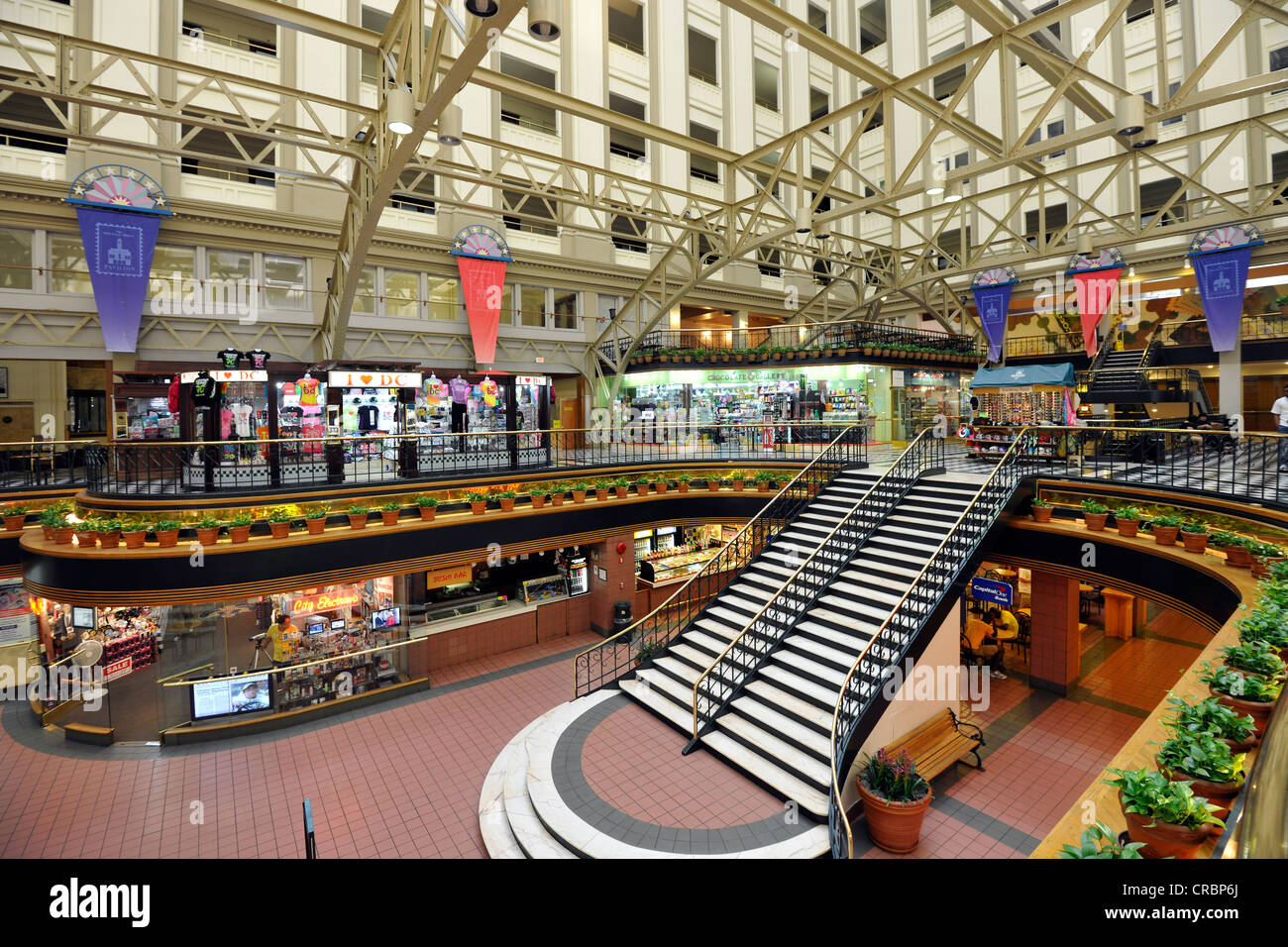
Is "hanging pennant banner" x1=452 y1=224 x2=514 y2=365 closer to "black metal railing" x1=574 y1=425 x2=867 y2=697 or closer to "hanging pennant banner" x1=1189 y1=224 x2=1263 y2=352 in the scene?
"black metal railing" x1=574 y1=425 x2=867 y2=697

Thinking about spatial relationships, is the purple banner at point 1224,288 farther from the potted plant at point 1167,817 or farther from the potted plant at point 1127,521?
the potted plant at point 1167,817

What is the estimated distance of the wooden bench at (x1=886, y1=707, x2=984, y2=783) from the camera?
8.33m

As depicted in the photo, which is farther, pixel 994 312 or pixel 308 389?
pixel 994 312

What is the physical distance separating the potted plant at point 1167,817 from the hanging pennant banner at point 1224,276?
19473mm

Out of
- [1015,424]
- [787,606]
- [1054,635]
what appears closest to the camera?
[787,606]

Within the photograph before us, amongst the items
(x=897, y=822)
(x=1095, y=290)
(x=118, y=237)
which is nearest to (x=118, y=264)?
(x=118, y=237)

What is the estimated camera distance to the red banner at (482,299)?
1816cm

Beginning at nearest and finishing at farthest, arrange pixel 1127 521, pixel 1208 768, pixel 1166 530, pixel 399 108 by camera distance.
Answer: pixel 1208 768 → pixel 399 108 → pixel 1166 530 → pixel 1127 521

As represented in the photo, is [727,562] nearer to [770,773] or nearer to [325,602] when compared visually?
[770,773]

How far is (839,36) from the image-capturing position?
27750mm

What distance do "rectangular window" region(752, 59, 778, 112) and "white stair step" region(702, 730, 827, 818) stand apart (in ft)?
88.2

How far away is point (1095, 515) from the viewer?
9.65 meters

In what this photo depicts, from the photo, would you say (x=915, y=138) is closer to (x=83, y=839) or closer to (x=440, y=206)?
(x=440, y=206)

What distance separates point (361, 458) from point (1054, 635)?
1436 centimetres
